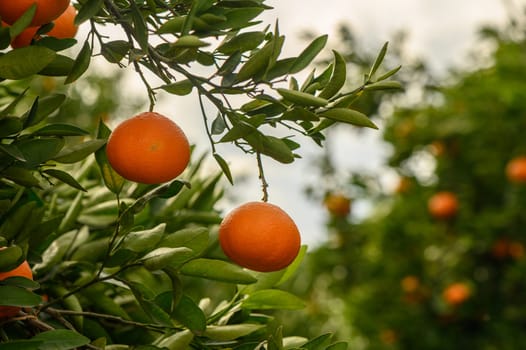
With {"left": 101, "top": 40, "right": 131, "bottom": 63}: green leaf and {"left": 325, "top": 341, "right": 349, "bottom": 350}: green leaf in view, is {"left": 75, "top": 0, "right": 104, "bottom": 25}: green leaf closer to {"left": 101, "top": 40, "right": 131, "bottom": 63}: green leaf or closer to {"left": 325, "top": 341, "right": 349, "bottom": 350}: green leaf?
{"left": 101, "top": 40, "right": 131, "bottom": 63}: green leaf

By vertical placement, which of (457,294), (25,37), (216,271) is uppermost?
(25,37)

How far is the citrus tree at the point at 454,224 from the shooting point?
175 inches

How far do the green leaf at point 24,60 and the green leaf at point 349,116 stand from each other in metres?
0.33

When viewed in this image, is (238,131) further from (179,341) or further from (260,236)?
(179,341)

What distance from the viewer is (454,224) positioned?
15.7ft

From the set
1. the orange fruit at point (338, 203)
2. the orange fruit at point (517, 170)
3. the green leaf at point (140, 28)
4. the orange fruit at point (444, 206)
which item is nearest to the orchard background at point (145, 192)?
the green leaf at point (140, 28)

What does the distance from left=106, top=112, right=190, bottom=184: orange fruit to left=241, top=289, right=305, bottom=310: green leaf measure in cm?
38

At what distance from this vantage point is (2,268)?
0.91 metres

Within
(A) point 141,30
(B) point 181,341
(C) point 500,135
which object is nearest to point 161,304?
(B) point 181,341

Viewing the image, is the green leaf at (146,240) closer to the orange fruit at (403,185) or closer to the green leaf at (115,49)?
the green leaf at (115,49)

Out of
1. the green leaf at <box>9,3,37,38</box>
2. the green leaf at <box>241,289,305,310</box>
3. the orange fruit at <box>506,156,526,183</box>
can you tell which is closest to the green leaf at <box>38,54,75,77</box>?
the green leaf at <box>9,3,37,38</box>

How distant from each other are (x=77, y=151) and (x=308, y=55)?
33 cm

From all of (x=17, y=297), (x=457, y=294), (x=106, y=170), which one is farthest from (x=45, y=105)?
(x=457, y=294)

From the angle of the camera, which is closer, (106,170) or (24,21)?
(24,21)
